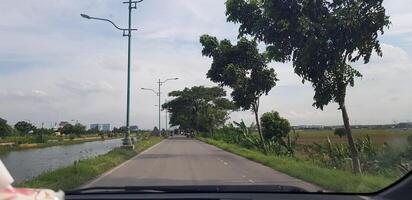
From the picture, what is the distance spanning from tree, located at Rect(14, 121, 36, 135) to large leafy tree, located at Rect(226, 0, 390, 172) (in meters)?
97.1

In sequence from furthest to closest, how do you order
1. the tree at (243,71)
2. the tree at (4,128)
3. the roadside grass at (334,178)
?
the tree at (4,128), the tree at (243,71), the roadside grass at (334,178)

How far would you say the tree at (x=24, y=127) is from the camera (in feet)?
361

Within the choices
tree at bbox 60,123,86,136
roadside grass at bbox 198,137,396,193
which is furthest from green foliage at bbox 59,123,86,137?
roadside grass at bbox 198,137,396,193

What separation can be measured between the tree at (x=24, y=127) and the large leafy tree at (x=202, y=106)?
25.9 m

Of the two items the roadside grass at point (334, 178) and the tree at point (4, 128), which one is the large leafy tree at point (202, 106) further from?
the roadside grass at point (334, 178)

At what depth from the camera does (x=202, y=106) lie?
99.8 m

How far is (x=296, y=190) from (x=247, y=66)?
33.3m

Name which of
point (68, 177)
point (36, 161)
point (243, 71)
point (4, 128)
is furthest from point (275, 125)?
point (4, 128)

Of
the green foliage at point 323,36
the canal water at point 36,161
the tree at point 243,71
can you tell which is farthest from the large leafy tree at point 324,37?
the tree at point 243,71

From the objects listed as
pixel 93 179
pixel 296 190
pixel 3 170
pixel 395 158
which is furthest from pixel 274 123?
pixel 3 170

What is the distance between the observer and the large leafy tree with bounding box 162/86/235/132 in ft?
314

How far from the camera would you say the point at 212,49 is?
39.3 metres

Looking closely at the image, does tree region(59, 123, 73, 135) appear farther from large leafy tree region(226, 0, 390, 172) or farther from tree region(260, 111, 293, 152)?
large leafy tree region(226, 0, 390, 172)

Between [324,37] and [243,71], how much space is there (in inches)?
859
